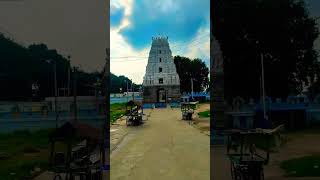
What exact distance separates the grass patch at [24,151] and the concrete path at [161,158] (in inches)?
43.3

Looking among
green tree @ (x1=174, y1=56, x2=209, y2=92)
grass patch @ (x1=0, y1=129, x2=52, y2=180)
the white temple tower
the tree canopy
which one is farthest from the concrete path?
green tree @ (x1=174, y1=56, x2=209, y2=92)

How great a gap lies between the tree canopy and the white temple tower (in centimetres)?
1604

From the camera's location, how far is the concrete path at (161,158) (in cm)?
597

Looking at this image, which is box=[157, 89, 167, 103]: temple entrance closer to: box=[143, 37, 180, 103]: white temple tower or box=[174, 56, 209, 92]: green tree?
box=[143, 37, 180, 103]: white temple tower

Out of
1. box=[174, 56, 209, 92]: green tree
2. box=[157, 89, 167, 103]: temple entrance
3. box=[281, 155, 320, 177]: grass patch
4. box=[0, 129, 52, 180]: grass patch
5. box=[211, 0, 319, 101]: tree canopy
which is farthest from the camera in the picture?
box=[157, 89, 167, 103]: temple entrance

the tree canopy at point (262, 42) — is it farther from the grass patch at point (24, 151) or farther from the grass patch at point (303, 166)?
the grass patch at point (24, 151)

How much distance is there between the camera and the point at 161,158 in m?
7.44

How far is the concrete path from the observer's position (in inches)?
235

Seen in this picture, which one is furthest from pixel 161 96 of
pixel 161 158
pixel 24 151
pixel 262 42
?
pixel 262 42

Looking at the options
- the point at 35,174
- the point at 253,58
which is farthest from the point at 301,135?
the point at 35,174

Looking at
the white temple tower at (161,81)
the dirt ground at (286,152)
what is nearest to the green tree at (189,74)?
the white temple tower at (161,81)

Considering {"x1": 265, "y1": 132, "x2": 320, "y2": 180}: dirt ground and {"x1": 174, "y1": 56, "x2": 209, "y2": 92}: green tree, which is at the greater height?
{"x1": 174, "y1": 56, "x2": 209, "y2": 92}: green tree

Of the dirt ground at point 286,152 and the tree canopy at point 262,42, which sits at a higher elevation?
the tree canopy at point 262,42

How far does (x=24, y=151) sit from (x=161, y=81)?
839 inches
